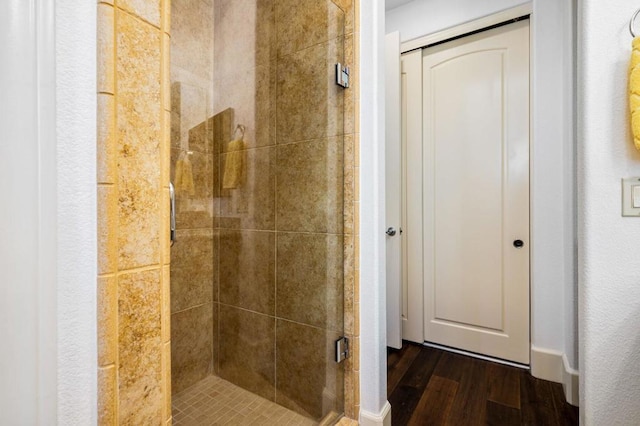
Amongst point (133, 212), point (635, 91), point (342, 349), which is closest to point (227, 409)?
point (342, 349)

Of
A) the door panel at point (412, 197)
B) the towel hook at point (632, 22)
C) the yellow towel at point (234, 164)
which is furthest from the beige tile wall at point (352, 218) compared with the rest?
the door panel at point (412, 197)

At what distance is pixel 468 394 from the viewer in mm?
1674

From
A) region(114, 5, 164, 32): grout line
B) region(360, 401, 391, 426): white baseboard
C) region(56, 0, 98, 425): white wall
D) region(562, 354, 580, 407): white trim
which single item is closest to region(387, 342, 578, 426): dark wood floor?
region(562, 354, 580, 407): white trim

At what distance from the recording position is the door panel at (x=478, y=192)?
77.9 inches

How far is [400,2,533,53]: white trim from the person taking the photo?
1.91 m

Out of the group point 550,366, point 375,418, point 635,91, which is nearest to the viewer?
point 635,91

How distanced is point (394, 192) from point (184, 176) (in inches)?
57.4

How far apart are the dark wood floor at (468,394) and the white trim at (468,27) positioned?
89.7 inches

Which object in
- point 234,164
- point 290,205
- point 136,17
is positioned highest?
point 136,17

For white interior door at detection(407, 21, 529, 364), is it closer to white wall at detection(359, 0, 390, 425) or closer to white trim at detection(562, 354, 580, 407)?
white trim at detection(562, 354, 580, 407)

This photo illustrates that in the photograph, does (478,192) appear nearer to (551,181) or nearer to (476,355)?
(551,181)

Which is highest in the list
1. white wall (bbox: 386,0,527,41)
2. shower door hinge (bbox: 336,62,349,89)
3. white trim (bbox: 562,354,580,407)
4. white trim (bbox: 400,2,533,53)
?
white wall (bbox: 386,0,527,41)

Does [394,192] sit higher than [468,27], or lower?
lower

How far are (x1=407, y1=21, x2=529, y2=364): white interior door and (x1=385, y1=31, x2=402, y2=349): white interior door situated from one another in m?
0.16
